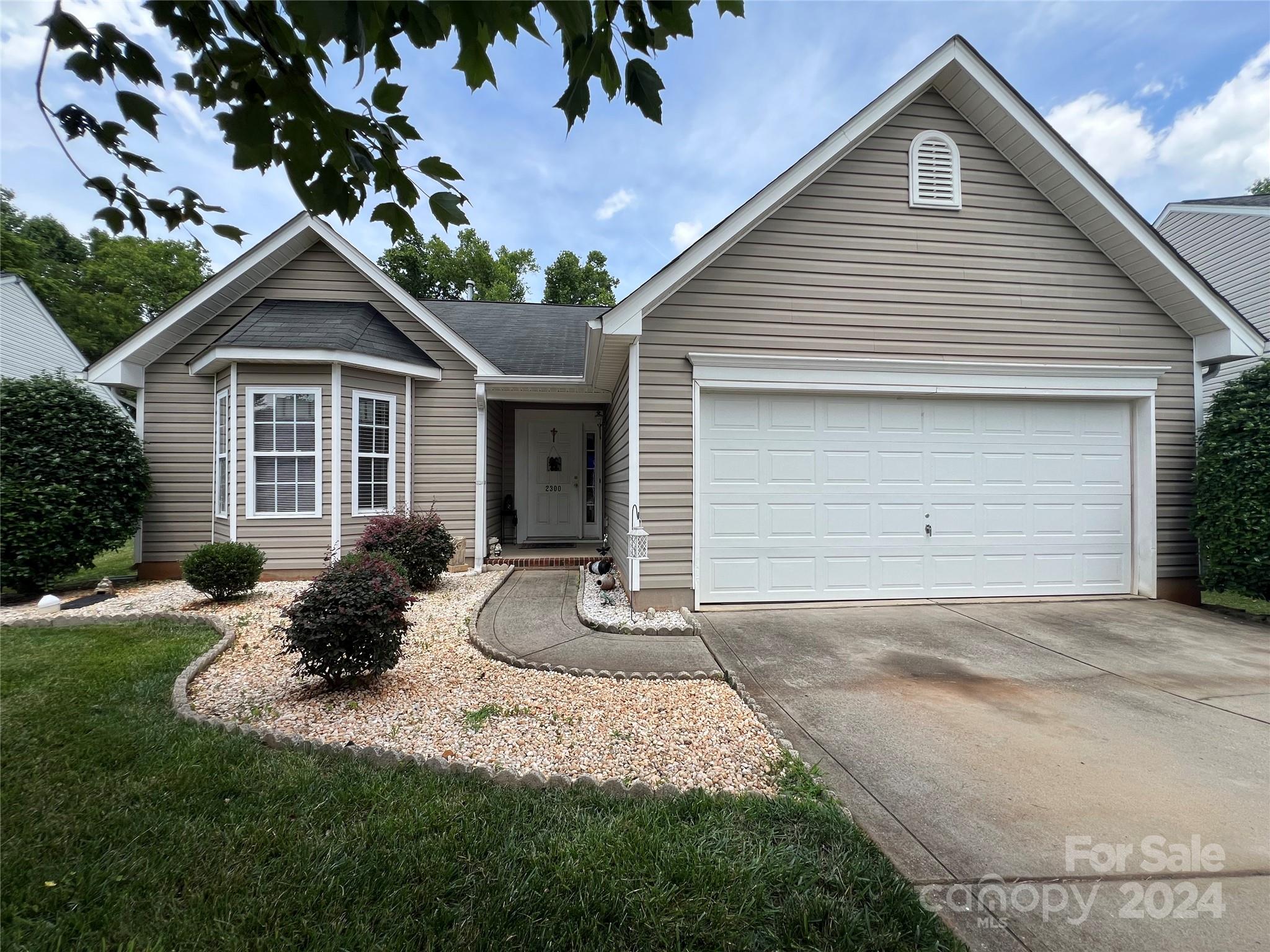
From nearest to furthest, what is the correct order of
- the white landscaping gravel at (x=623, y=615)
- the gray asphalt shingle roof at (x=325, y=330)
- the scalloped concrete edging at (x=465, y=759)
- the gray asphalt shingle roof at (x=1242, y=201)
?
the scalloped concrete edging at (x=465, y=759) < the white landscaping gravel at (x=623, y=615) < the gray asphalt shingle roof at (x=325, y=330) < the gray asphalt shingle roof at (x=1242, y=201)

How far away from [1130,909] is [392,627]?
13.1 feet

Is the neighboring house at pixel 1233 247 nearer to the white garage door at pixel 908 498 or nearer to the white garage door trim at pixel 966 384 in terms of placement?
the white garage door trim at pixel 966 384

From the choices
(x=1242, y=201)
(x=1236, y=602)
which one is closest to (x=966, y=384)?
(x=1236, y=602)

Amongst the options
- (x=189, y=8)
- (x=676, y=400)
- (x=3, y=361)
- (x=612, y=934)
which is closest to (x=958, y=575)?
(x=676, y=400)

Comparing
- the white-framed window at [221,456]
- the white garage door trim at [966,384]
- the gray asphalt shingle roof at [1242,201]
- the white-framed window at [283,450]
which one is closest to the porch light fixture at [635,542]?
the white garage door trim at [966,384]

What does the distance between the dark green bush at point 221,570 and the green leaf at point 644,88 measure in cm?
673

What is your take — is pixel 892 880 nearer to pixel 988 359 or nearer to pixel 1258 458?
pixel 988 359

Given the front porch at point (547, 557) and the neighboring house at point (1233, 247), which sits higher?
the neighboring house at point (1233, 247)

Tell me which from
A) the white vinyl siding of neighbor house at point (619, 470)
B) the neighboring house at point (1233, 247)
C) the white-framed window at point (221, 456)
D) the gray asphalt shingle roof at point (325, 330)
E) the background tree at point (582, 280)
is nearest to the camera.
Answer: the white vinyl siding of neighbor house at point (619, 470)

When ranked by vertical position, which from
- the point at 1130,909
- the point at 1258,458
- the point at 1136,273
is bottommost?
the point at 1130,909

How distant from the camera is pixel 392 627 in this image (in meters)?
3.70

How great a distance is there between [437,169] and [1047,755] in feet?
13.6

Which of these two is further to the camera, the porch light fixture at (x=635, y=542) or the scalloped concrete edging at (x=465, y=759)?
the porch light fixture at (x=635, y=542)

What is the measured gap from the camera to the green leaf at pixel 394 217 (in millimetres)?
1868
